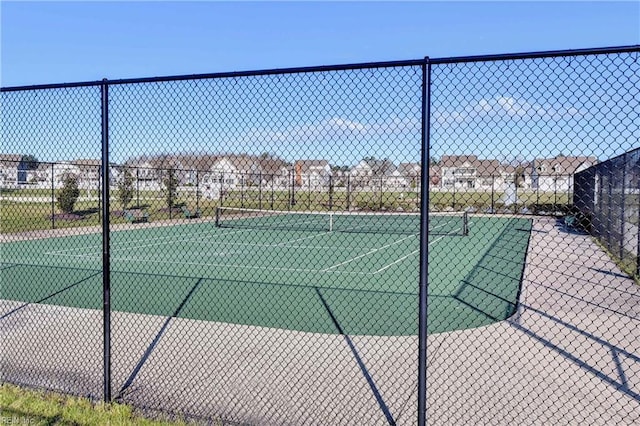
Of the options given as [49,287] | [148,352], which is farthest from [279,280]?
[148,352]

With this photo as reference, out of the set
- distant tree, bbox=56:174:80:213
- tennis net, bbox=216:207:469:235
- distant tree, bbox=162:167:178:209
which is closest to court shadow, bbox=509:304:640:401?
tennis net, bbox=216:207:469:235

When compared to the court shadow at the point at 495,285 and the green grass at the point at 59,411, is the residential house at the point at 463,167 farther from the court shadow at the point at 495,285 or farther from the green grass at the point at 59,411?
the green grass at the point at 59,411

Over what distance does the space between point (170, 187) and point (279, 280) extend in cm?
1510

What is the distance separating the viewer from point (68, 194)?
69.4 ft

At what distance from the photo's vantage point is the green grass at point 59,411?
4.04 metres

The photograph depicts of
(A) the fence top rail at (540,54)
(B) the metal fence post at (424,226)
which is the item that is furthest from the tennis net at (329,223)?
(A) the fence top rail at (540,54)

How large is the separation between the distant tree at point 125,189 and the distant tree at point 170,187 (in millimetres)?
1492

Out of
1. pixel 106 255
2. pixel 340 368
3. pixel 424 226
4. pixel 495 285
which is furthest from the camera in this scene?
pixel 495 285

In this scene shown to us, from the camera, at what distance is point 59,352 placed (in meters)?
5.82

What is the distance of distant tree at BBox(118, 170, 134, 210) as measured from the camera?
886 inches

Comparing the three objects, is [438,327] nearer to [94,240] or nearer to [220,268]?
[220,268]

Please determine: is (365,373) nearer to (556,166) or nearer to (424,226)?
(424,226)

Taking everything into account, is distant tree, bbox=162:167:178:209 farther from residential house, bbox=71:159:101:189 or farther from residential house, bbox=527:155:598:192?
residential house, bbox=527:155:598:192

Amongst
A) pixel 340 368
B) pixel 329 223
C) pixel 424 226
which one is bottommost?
pixel 340 368
